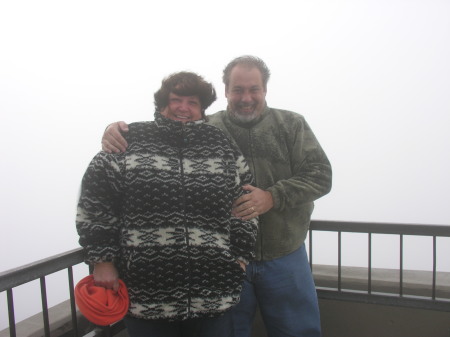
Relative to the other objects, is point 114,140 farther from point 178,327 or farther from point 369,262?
point 369,262

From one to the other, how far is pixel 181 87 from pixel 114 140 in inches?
11.0

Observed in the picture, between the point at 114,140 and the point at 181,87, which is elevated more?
the point at 181,87

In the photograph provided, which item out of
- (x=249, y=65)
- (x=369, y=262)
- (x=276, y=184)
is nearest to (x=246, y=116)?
(x=249, y=65)

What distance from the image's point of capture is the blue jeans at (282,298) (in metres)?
1.51

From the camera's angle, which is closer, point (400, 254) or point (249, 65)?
point (249, 65)

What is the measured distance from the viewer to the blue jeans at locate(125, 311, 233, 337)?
3.76 ft

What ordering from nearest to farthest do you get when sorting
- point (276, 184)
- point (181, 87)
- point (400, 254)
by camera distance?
point (181, 87) < point (276, 184) < point (400, 254)

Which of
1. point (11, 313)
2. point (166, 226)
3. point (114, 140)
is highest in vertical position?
point (114, 140)

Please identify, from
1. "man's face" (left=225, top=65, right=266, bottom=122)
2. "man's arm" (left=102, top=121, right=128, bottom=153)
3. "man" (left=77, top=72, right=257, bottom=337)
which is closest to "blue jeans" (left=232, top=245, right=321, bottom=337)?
"man" (left=77, top=72, right=257, bottom=337)

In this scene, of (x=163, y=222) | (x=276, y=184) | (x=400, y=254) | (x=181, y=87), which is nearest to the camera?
(x=163, y=222)

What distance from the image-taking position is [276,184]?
4.72 ft

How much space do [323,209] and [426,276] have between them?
177 feet

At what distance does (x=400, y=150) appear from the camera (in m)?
53.0

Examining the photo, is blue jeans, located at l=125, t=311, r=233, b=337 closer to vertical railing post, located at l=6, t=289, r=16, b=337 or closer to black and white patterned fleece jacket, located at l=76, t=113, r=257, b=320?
black and white patterned fleece jacket, located at l=76, t=113, r=257, b=320
